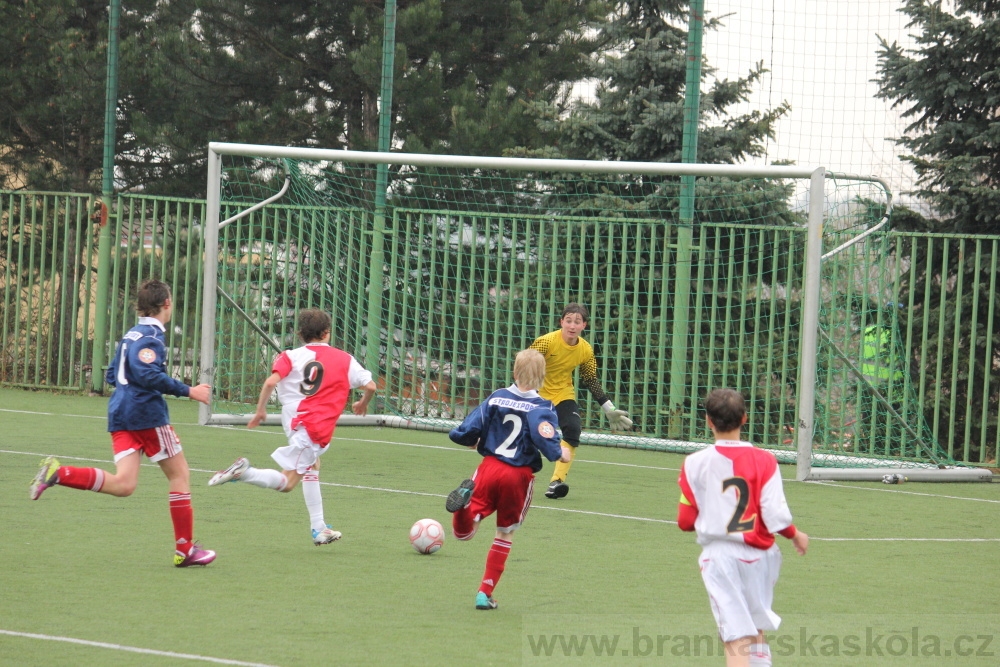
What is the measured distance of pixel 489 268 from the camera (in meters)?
14.1

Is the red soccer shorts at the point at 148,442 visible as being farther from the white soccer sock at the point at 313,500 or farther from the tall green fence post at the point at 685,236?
the tall green fence post at the point at 685,236

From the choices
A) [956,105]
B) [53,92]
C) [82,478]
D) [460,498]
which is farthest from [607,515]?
[53,92]

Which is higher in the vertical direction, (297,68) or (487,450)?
(297,68)

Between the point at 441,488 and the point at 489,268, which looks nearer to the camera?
the point at 441,488

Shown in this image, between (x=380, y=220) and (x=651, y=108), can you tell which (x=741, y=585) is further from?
(x=651, y=108)

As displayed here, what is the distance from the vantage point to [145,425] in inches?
258

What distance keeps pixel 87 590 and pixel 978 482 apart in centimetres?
876

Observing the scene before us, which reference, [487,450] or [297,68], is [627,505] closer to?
[487,450]

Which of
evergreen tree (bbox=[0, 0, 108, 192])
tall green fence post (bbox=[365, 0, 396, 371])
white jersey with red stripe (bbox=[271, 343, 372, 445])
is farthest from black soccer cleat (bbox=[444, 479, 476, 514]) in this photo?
evergreen tree (bbox=[0, 0, 108, 192])

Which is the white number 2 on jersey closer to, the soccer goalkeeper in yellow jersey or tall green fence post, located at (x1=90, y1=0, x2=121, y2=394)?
the soccer goalkeeper in yellow jersey

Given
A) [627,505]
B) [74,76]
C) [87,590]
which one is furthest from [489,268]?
[87,590]

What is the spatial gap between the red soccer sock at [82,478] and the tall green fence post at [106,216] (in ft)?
31.5

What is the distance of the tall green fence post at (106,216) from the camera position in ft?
51.4

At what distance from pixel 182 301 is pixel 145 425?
965 cm
